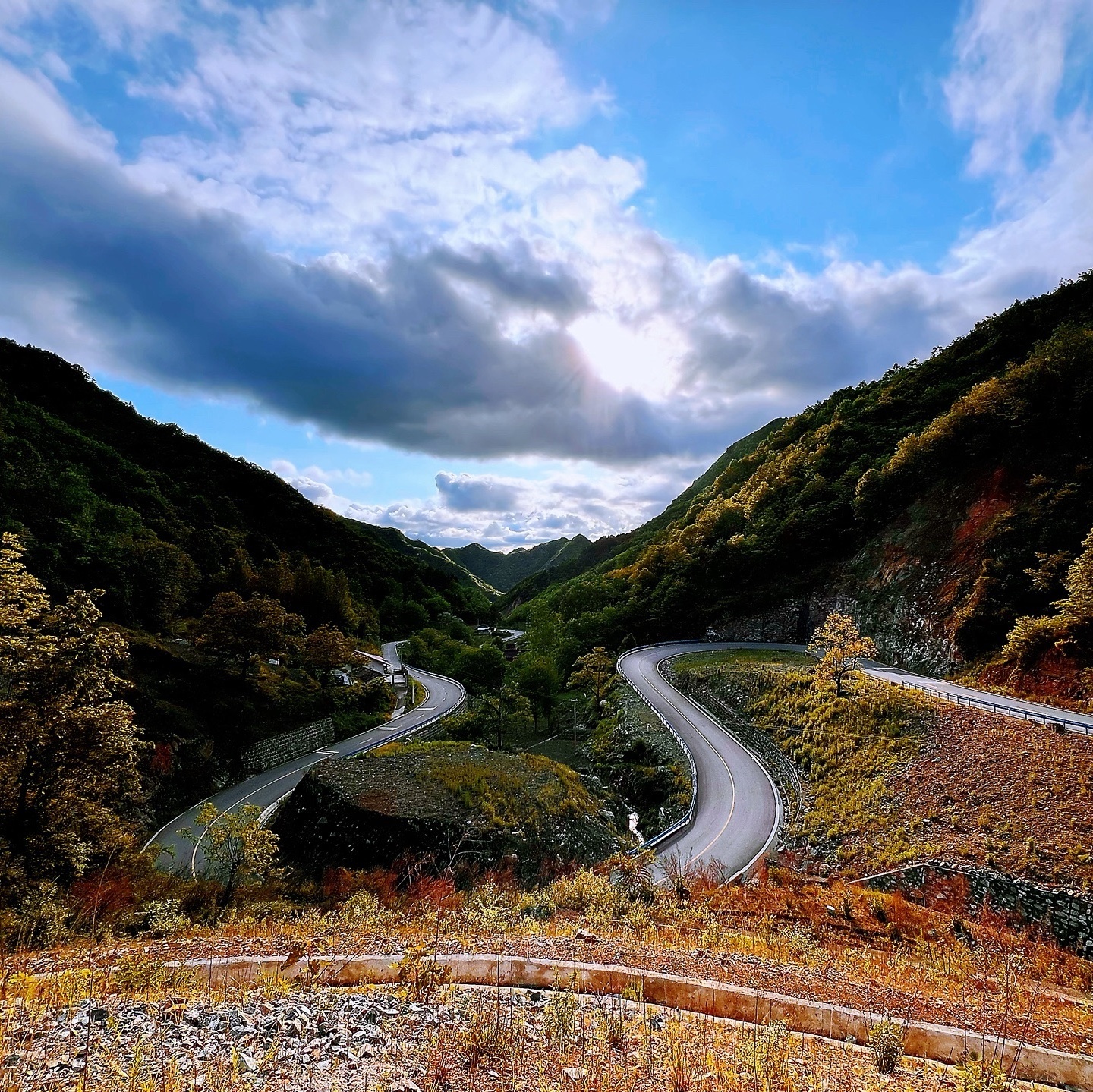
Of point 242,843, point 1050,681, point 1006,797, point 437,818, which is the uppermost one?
point 1050,681

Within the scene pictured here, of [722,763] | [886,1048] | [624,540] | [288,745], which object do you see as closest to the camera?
[886,1048]

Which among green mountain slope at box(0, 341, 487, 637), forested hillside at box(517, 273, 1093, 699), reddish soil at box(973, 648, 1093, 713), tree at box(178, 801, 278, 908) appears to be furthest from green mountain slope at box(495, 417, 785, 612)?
tree at box(178, 801, 278, 908)

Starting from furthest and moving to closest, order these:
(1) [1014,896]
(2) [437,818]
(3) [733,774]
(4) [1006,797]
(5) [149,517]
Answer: (5) [149,517], (3) [733,774], (2) [437,818], (4) [1006,797], (1) [1014,896]

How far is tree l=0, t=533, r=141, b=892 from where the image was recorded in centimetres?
1049

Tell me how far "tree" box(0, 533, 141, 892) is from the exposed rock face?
23.6ft

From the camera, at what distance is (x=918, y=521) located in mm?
38469

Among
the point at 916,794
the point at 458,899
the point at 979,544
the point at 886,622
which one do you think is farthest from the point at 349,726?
the point at 979,544

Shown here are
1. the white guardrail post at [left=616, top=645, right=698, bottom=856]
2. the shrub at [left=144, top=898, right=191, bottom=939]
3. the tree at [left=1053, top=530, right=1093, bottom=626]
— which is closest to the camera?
the shrub at [left=144, top=898, right=191, bottom=939]

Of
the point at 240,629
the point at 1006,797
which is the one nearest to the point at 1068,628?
the point at 1006,797

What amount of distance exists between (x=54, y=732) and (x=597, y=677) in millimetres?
36298

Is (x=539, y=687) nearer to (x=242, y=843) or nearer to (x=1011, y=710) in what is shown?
(x=1011, y=710)

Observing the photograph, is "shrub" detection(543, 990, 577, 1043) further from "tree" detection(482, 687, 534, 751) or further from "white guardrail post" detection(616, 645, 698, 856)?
"tree" detection(482, 687, 534, 751)

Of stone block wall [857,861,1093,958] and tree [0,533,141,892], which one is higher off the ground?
tree [0,533,141,892]

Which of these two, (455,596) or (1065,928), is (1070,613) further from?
(455,596)
